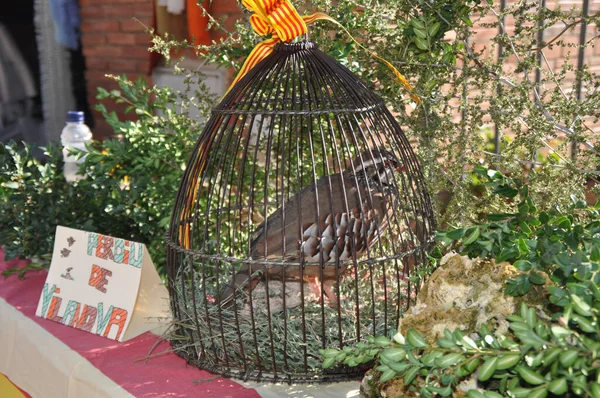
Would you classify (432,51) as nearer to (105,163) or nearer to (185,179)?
(185,179)

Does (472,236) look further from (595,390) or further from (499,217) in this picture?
(595,390)

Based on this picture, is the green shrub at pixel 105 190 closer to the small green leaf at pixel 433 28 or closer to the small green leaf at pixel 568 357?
the small green leaf at pixel 433 28

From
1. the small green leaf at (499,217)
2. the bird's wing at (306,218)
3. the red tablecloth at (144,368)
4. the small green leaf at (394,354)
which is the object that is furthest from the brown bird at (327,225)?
the small green leaf at (394,354)

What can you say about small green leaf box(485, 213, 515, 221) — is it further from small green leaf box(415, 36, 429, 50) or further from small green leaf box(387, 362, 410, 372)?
small green leaf box(415, 36, 429, 50)

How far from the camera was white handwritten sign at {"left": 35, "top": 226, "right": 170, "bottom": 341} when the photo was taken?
136 centimetres

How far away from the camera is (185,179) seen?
1278 mm

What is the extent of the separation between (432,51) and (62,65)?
3.21 m

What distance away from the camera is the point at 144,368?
4.07 ft

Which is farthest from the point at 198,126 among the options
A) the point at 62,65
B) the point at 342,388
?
the point at 62,65

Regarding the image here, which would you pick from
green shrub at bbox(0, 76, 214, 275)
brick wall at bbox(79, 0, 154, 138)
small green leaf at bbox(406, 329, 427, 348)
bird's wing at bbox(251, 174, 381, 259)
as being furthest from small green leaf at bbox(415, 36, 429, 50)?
brick wall at bbox(79, 0, 154, 138)

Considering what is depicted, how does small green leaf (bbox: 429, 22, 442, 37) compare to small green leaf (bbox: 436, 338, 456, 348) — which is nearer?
small green leaf (bbox: 436, 338, 456, 348)

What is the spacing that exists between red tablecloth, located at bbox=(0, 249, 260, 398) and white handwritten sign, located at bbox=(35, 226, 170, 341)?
0.03 metres

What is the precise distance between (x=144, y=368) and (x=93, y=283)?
0.91 feet

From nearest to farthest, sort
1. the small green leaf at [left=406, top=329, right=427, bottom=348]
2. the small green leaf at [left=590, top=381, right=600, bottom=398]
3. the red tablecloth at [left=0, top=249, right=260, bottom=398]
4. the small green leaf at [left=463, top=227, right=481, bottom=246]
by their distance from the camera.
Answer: the small green leaf at [left=590, top=381, right=600, bottom=398] < the small green leaf at [left=406, top=329, right=427, bottom=348] < the small green leaf at [left=463, top=227, right=481, bottom=246] < the red tablecloth at [left=0, top=249, right=260, bottom=398]
